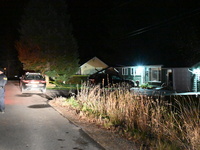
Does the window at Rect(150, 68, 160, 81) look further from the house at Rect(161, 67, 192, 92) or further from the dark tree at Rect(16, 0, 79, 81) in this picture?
the dark tree at Rect(16, 0, 79, 81)

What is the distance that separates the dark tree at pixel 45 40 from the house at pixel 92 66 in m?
9.90

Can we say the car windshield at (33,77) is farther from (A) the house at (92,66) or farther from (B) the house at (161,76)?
(A) the house at (92,66)

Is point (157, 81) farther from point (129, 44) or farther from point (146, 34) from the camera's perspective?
point (129, 44)

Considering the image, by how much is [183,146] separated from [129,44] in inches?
1825

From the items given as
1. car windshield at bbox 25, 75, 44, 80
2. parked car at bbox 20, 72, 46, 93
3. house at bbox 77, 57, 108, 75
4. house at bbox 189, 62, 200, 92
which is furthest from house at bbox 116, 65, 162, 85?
parked car at bbox 20, 72, 46, 93

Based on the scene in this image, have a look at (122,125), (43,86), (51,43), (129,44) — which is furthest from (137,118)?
(129,44)

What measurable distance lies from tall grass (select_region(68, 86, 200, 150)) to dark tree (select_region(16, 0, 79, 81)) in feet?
52.1

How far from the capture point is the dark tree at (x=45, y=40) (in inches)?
1056

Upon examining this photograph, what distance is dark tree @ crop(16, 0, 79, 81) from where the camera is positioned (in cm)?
2682

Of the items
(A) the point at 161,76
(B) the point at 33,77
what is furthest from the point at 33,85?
(A) the point at 161,76

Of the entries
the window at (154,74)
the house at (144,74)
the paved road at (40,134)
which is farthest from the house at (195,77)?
the paved road at (40,134)

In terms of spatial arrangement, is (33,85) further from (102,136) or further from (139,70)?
(139,70)

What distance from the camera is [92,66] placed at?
3869cm

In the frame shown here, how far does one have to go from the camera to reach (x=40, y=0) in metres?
27.0
